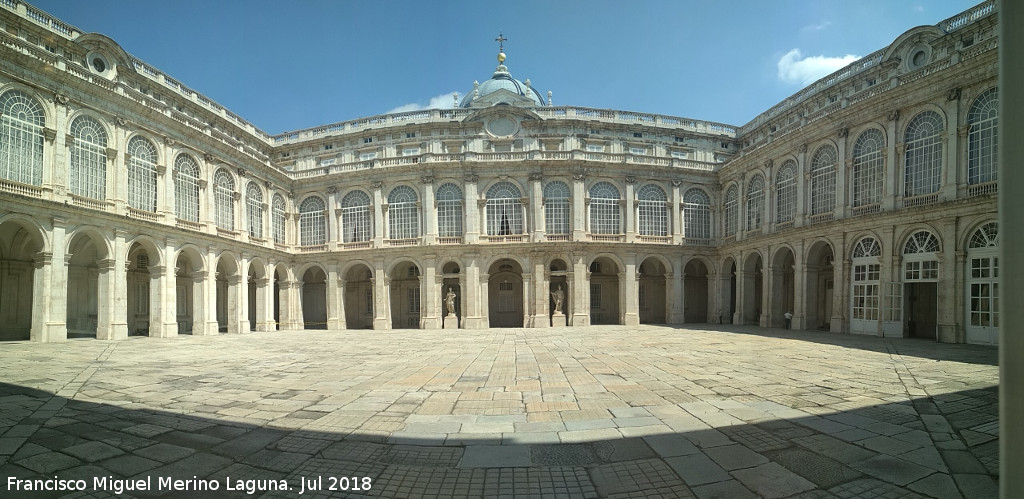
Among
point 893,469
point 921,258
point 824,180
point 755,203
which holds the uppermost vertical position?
point 824,180

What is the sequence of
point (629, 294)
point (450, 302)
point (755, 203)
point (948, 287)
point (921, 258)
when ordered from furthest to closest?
point (629, 294), point (450, 302), point (755, 203), point (921, 258), point (948, 287)

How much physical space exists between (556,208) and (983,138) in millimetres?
20928

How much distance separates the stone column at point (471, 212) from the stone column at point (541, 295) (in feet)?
16.0

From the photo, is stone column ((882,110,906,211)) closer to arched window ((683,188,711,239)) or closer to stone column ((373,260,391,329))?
arched window ((683,188,711,239))

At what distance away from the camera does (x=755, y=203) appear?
94.7 ft

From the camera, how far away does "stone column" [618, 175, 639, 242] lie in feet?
100

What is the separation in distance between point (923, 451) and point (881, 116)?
22.2m

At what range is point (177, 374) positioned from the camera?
10.7 m

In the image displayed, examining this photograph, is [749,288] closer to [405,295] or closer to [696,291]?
[696,291]

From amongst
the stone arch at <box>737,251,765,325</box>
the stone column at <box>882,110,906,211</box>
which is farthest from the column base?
the stone column at <box>882,110,906,211</box>

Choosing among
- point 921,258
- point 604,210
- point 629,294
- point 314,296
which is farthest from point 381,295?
point 921,258

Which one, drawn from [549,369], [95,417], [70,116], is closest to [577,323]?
[549,369]

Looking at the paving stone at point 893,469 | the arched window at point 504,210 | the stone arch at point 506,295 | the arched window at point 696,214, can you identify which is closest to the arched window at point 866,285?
the arched window at point 696,214

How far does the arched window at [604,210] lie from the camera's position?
30.8m
